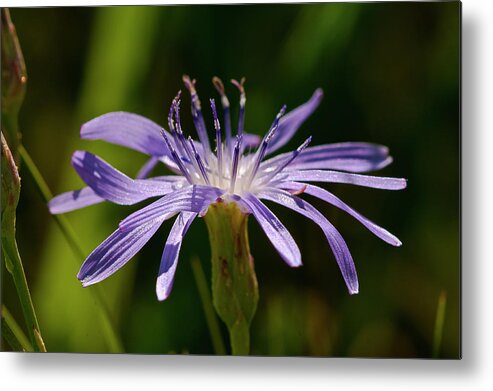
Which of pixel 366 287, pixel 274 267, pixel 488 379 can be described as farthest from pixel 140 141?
pixel 488 379

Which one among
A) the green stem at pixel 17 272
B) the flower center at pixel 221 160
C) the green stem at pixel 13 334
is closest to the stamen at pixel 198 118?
the flower center at pixel 221 160

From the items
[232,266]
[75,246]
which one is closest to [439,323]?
[232,266]

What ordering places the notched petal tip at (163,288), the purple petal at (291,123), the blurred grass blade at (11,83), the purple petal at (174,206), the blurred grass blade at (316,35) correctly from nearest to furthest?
1. the notched petal tip at (163,288)
2. the purple petal at (174,206)
3. the blurred grass blade at (11,83)
4. the purple petal at (291,123)
5. the blurred grass blade at (316,35)

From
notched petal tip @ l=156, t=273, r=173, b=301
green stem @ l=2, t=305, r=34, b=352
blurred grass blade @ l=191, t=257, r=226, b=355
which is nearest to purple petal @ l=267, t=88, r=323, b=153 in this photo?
blurred grass blade @ l=191, t=257, r=226, b=355

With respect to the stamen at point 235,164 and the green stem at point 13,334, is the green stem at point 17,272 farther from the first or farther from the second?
the stamen at point 235,164

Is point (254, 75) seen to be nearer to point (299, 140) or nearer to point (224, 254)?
point (299, 140)
